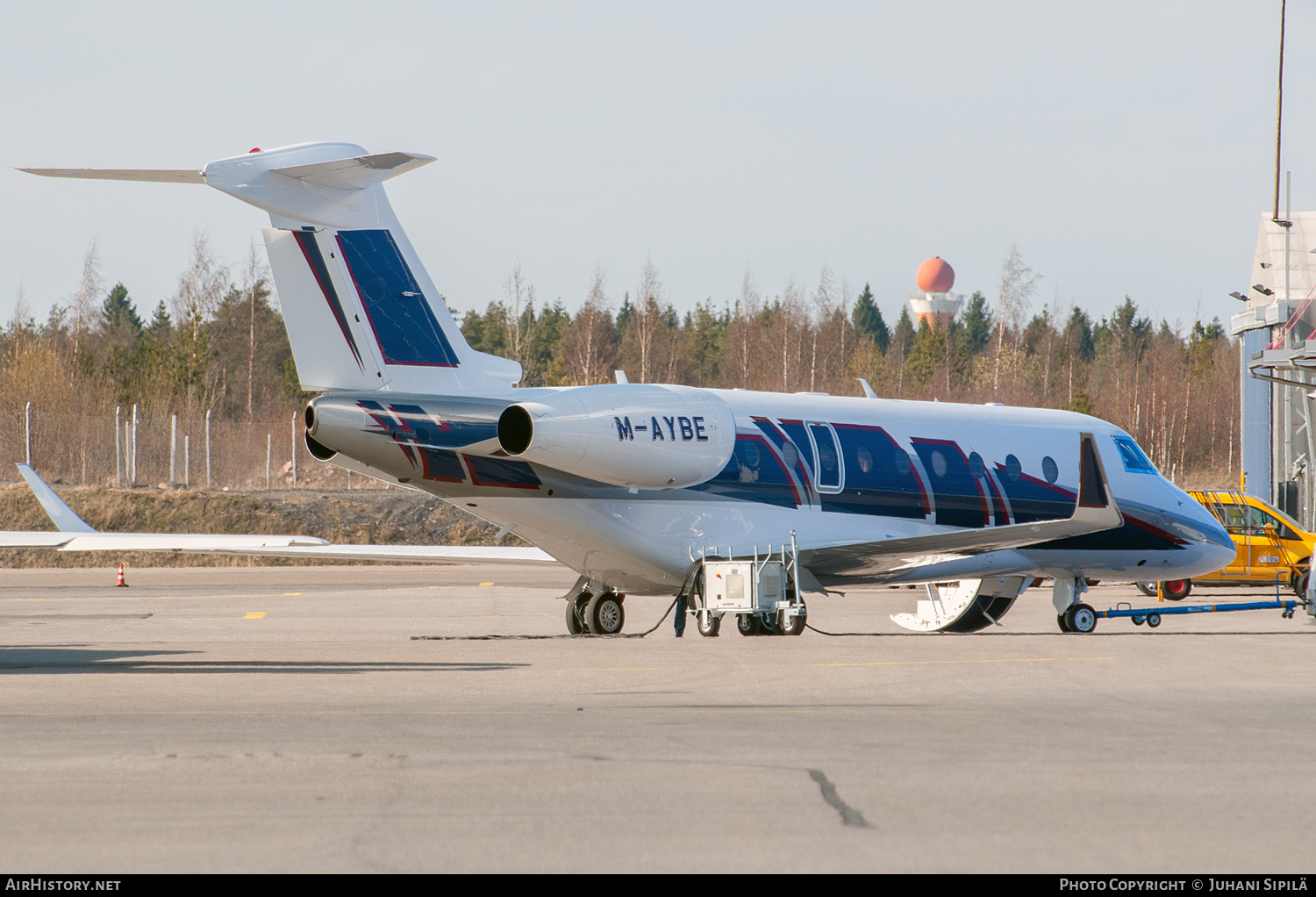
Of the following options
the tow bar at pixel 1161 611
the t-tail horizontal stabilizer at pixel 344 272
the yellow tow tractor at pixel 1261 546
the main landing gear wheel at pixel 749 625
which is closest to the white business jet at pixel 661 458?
the t-tail horizontal stabilizer at pixel 344 272

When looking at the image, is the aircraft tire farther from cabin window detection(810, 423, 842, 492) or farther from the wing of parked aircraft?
the wing of parked aircraft

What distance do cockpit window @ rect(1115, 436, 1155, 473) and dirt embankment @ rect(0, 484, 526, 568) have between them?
82.7 ft

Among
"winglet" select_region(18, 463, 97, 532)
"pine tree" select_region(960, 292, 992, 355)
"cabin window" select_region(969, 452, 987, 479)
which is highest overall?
"pine tree" select_region(960, 292, 992, 355)

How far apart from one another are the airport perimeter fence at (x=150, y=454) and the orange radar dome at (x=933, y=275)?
256 ft

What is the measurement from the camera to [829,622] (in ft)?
69.0

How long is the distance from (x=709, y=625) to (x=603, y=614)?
1.71m

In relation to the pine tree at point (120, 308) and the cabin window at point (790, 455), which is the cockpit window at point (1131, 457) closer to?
the cabin window at point (790, 455)

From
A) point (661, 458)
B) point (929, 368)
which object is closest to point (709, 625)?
point (661, 458)

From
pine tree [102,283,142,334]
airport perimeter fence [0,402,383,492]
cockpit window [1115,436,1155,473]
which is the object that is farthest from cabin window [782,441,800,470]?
pine tree [102,283,142,334]

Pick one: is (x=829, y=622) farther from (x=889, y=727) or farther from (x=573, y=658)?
(x=889, y=727)

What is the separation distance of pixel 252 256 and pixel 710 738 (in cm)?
6530

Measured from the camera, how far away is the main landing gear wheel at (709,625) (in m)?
17.3

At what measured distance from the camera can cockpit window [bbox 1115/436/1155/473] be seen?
2088cm

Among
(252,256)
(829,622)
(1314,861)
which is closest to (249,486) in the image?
(252,256)
